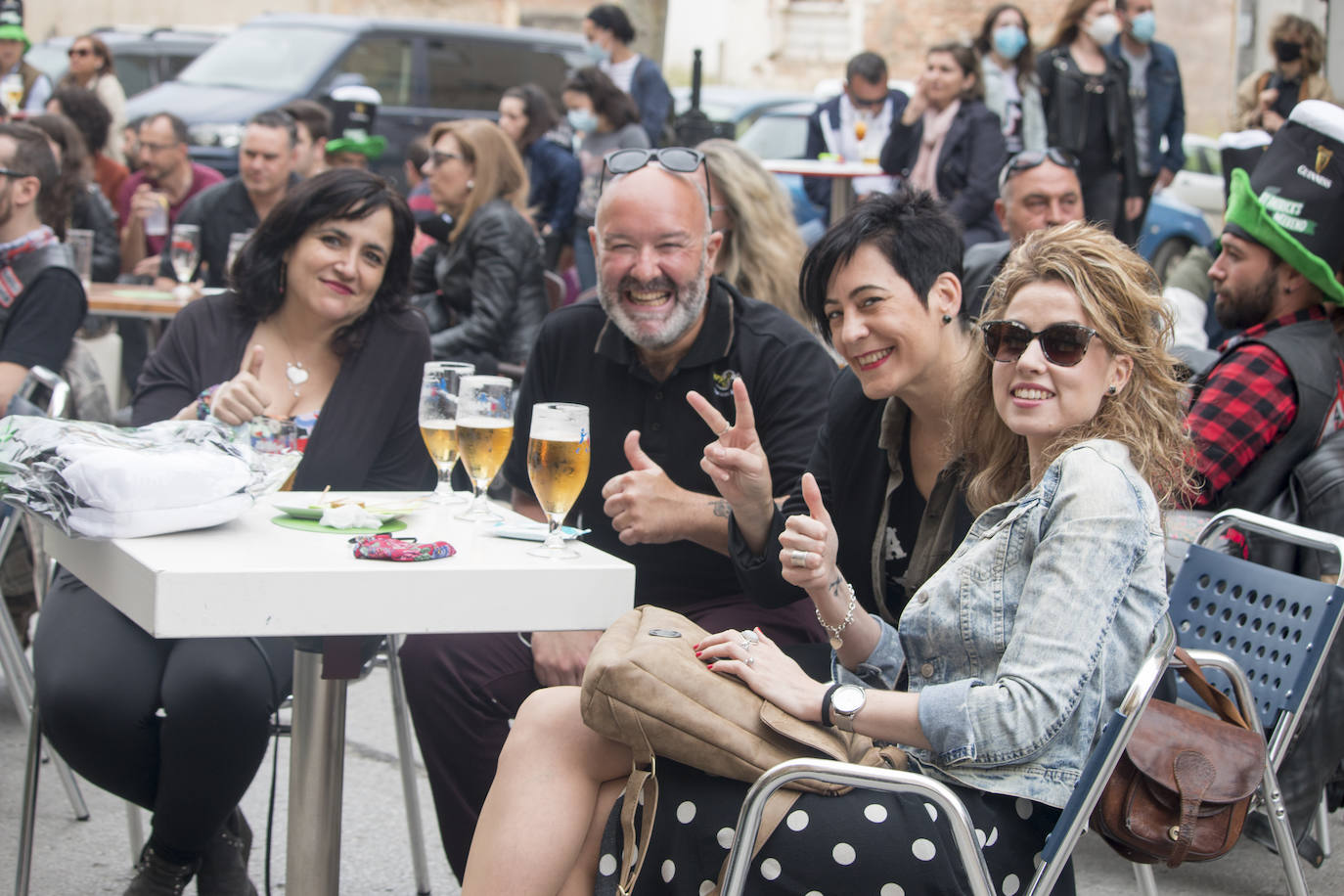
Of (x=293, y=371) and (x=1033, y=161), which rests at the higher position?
(x=1033, y=161)

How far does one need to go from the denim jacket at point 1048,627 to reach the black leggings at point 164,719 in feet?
4.26

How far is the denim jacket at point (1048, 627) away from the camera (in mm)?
1852

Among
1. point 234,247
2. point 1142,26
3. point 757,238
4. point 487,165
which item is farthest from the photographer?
point 1142,26

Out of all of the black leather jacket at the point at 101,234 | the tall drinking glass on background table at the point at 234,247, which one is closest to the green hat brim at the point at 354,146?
the black leather jacket at the point at 101,234

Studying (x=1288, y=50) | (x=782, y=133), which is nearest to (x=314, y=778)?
(x=1288, y=50)

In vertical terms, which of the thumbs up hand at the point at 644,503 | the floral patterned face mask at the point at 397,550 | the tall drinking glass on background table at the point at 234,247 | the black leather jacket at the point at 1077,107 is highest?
the black leather jacket at the point at 1077,107

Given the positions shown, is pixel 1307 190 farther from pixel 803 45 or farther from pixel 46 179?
pixel 803 45

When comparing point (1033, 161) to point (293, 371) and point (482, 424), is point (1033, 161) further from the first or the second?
point (482, 424)

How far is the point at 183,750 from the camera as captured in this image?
102 inches

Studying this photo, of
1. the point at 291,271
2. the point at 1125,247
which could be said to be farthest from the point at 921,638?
the point at 291,271

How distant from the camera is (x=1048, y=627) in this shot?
1856 millimetres

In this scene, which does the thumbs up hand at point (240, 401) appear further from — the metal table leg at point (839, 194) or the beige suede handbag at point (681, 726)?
the metal table leg at point (839, 194)

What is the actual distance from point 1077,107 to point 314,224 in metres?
5.03

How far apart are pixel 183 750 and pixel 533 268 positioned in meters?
3.71
